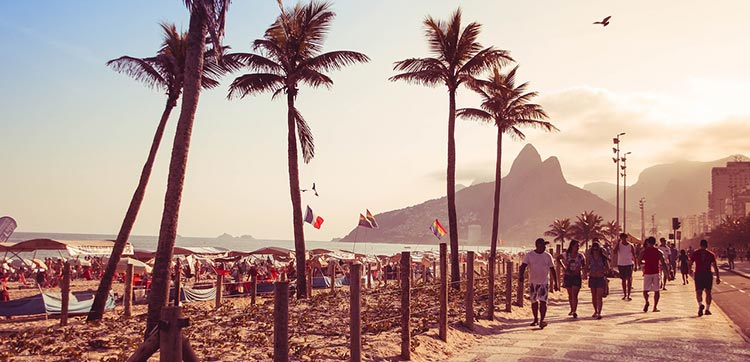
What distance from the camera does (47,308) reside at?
16.9 metres

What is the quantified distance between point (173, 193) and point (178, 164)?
0.52 meters

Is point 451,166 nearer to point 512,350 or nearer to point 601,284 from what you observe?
point 601,284

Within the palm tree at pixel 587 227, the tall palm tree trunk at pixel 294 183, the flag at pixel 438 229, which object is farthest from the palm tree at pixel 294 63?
the palm tree at pixel 587 227

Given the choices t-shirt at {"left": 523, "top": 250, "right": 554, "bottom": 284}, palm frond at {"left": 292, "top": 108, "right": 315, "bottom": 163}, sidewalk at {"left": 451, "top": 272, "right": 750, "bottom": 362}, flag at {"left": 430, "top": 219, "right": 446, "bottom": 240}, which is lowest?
sidewalk at {"left": 451, "top": 272, "right": 750, "bottom": 362}

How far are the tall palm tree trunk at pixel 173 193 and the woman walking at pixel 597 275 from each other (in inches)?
367

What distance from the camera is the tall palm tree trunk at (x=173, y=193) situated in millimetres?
10938

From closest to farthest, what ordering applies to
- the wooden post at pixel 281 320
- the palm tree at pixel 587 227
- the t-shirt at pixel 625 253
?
the wooden post at pixel 281 320, the t-shirt at pixel 625 253, the palm tree at pixel 587 227

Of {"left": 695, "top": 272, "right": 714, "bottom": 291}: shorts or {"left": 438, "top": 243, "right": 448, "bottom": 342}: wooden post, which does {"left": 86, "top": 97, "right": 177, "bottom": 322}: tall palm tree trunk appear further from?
{"left": 695, "top": 272, "right": 714, "bottom": 291}: shorts

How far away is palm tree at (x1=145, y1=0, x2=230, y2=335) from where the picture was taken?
1095 cm

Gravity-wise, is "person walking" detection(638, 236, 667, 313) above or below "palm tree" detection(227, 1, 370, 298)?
below

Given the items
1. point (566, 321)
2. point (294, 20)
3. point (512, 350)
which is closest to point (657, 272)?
point (566, 321)

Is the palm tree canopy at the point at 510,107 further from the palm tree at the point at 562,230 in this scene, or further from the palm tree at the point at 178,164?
the palm tree at the point at 562,230

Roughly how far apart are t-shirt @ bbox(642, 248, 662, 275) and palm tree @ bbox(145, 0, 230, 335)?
11440mm

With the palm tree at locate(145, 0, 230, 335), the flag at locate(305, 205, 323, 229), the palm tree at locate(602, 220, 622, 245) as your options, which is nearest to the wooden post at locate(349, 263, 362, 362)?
the palm tree at locate(145, 0, 230, 335)
